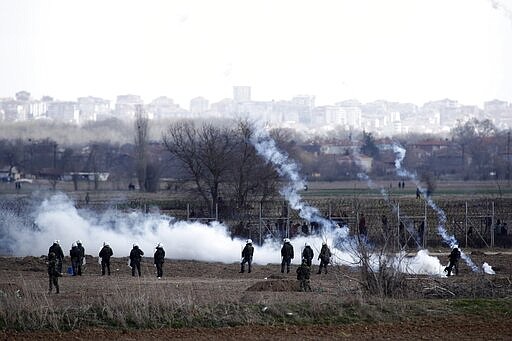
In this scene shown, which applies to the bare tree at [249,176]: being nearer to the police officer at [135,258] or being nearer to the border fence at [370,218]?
the border fence at [370,218]

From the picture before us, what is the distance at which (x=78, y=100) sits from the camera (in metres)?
184

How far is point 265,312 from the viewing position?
23016 millimetres

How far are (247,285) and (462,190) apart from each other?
52.8 m

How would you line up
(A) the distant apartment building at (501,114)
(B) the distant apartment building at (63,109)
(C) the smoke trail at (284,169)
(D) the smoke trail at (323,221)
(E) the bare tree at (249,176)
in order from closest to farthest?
(D) the smoke trail at (323,221) → (C) the smoke trail at (284,169) → (E) the bare tree at (249,176) → (B) the distant apartment building at (63,109) → (A) the distant apartment building at (501,114)

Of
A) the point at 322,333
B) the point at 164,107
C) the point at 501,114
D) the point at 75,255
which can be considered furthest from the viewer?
the point at 501,114

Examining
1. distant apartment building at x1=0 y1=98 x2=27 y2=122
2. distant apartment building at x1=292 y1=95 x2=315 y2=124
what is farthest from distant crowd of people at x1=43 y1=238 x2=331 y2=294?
distant apartment building at x1=292 y1=95 x2=315 y2=124

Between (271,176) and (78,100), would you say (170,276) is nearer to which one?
(271,176)

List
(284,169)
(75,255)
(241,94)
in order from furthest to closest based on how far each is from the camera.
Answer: (241,94) < (284,169) < (75,255)

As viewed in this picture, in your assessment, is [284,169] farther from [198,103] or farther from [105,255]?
[198,103]

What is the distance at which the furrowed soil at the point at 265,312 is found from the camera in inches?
848

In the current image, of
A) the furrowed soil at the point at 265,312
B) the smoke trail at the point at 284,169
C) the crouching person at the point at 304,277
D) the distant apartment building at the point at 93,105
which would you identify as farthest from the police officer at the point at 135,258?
the distant apartment building at the point at 93,105

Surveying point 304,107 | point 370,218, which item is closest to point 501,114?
point 304,107

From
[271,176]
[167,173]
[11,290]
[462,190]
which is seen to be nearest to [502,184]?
[462,190]

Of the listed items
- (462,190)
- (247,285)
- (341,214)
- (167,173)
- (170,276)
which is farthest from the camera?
(167,173)
